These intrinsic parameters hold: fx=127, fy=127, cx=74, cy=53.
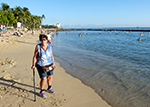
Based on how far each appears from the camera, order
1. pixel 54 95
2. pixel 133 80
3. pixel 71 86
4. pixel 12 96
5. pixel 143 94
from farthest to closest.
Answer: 1. pixel 133 80
2. pixel 71 86
3. pixel 143 94
4. pixel 54 95
5. pixel 12 96

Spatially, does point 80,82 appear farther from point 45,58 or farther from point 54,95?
point 45,58

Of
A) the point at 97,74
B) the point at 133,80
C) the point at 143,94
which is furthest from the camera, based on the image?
the point at 97,74

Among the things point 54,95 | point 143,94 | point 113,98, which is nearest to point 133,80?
point 143,94

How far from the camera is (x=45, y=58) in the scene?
359 centimetres

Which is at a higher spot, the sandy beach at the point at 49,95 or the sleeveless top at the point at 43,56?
the sleeveless top at the point at 43,56

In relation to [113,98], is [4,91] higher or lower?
higher

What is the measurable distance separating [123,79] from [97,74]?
50.4 inches

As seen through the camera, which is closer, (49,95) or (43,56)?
(43,56)

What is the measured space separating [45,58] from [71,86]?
192 cm

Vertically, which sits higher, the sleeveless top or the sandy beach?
the sleeveless top

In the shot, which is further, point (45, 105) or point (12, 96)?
point (12, 96)

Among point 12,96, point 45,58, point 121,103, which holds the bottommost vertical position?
point 121,103

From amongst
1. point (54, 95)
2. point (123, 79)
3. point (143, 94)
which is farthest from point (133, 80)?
point (54, 95)

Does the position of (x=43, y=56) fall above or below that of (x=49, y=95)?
above
